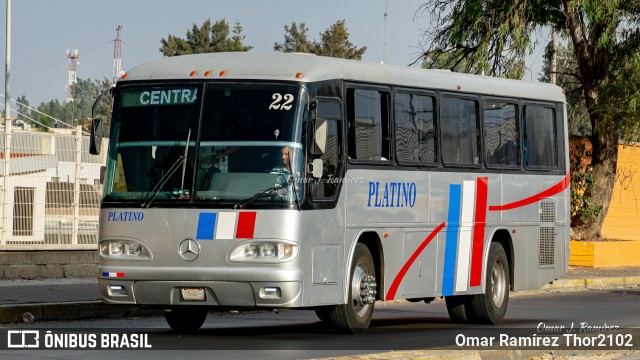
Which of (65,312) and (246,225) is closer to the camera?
(246,225)

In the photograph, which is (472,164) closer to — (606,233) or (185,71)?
(185,71)

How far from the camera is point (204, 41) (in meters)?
116

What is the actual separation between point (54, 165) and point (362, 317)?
9.58m

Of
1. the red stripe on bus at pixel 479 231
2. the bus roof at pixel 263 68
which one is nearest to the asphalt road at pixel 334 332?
the red stripe on bus at pixel 479 231

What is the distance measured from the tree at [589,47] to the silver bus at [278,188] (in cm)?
1590

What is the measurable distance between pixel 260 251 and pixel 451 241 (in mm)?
4267

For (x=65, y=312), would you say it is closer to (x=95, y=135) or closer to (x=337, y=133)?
(x=95, y=135)

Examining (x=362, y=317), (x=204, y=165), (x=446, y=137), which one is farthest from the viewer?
(x=446, y=137)

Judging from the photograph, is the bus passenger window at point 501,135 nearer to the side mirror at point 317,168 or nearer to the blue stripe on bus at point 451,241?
the blue stripe on bus at point 451,241

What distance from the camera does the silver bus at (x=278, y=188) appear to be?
569 inches

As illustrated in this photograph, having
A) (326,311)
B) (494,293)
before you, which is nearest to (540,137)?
(494,293)

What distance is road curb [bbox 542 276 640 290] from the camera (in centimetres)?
2777

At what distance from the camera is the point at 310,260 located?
14.7 meters

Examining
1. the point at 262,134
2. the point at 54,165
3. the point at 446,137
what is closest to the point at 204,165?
the point at 262,134
